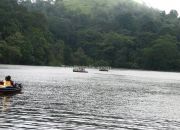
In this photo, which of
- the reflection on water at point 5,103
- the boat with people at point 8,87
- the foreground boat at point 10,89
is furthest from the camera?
the boat with people at point 8,87

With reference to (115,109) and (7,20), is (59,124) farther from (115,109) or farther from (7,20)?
(7,20)

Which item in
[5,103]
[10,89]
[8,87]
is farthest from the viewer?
[10,89]

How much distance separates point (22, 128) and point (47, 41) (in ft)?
544

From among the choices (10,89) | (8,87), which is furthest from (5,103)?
(10,89)

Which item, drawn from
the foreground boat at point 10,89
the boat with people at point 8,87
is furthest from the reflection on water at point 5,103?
the boat with people at point 8,87

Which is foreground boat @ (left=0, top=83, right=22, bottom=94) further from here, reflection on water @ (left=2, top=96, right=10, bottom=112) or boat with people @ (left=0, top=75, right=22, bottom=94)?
reflection on water @ (left=2, top=96, right=10, bottom=112)

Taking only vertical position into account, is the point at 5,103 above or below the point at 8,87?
below

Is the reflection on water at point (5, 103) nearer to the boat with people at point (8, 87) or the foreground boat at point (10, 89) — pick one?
the foreground boat at point (10, 89)

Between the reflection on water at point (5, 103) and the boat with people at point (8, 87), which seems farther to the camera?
the boat with people at point (8, 87)

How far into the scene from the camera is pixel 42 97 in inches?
2050

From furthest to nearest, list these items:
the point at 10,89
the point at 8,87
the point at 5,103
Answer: the point at 10,89
the point at 8,87
the point at 5,103

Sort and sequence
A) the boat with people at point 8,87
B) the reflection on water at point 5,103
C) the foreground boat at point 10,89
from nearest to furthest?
1. the reflection on water at point 5,103
2. the foreground boat at point 10,89
3. the boat with people at point 8,87

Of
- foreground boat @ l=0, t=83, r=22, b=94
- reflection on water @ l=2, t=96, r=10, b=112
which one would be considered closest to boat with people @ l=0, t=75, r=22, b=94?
foreground boat @ l=0, t=83, r=22, b=94

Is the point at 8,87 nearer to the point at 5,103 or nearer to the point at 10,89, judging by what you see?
the point at 10,89
